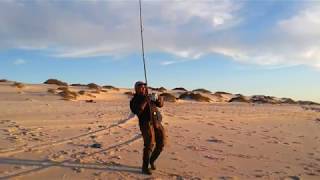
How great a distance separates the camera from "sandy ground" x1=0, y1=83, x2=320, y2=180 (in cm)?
874

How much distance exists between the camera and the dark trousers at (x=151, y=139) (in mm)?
8636

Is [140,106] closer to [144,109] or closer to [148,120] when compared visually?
[144,109]

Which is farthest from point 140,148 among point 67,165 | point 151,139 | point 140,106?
point 140,106

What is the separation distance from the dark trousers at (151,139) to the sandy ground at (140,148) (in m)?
0.30

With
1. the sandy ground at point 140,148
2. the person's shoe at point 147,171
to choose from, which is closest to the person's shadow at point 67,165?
the sandy ground at point 140,148

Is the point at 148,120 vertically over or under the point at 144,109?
under

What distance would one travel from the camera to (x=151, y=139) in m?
8.73

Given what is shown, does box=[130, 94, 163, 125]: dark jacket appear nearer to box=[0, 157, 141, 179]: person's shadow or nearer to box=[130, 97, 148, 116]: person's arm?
box=[130, 97, 148, 116]: person's arm

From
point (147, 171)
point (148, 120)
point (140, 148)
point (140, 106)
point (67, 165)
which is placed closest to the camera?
point (147, 171)

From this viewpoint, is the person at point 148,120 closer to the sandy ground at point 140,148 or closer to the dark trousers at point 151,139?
the dark trousers at point 151,139

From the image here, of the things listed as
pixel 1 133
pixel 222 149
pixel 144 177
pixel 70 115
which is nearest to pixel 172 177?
pixel 144 177

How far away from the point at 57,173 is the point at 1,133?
15.6ft

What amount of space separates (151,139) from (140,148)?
2.36 meters

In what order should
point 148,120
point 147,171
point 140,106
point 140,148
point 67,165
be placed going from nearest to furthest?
point 147,171, point 140,106, point 148,120, point 67,165, point 140,148
